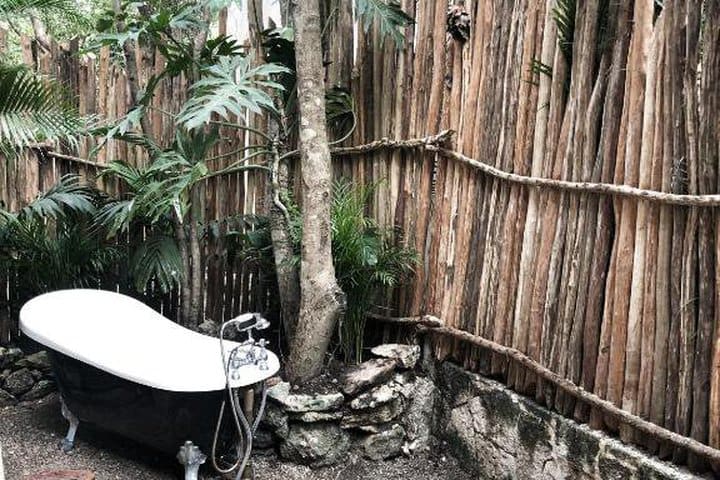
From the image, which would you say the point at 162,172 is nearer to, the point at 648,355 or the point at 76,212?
the point at 76,212

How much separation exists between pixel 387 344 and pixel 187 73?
1.89 metres

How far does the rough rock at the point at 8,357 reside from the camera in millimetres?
3773

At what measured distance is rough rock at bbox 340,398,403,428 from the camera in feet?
9.94

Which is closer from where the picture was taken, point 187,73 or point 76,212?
point 187,73

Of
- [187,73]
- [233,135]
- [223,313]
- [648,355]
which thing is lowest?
[223,313]

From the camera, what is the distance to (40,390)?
3738mm

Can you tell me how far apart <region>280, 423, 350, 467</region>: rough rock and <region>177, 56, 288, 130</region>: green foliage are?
144cm

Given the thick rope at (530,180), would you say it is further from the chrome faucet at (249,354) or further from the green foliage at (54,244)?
the green foliage at (54,244)

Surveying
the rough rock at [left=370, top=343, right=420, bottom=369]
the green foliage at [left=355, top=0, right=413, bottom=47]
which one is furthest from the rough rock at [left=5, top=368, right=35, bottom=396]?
the green foliage at [left=355, top=0, right=413, bottom=47]

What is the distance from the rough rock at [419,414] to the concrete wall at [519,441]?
6 cm

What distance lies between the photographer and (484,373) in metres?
2.93

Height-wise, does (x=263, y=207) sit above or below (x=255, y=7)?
below

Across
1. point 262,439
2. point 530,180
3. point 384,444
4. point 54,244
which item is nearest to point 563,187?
point 530,180

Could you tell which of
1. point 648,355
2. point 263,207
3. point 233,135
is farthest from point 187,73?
point 648,355
